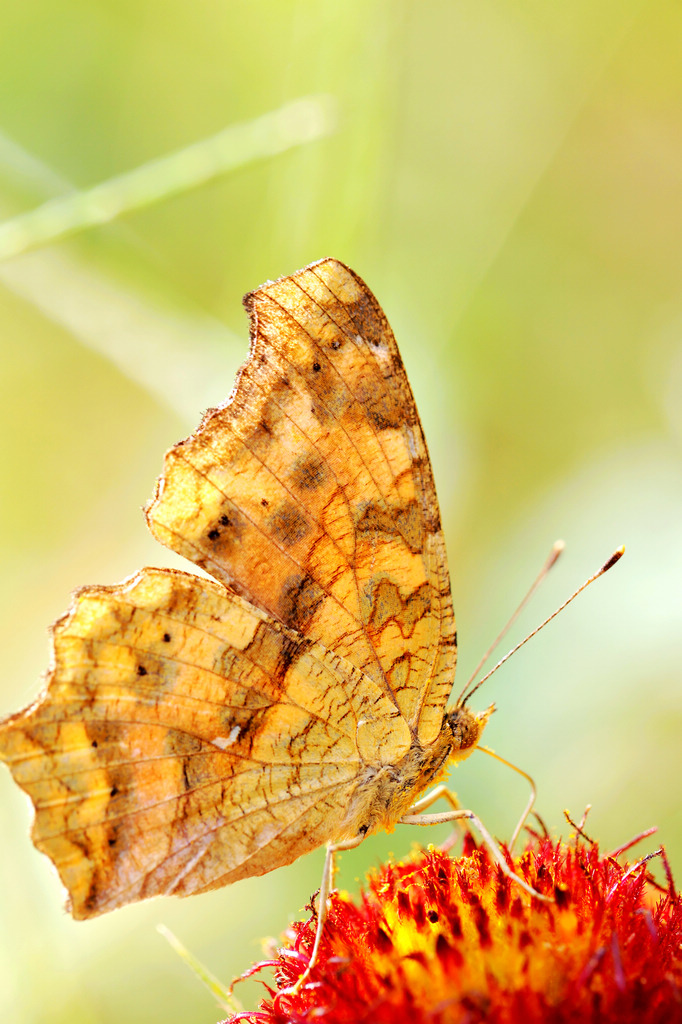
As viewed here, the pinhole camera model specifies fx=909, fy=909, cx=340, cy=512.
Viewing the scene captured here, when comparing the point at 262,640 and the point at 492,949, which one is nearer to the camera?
the point at 492,949

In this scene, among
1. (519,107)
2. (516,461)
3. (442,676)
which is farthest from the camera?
(516,461)

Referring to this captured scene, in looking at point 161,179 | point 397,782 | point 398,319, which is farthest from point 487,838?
point 398,319

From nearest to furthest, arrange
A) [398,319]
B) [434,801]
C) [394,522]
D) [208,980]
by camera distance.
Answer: [208,980] → [394,522] → [434,801] → [398,319]

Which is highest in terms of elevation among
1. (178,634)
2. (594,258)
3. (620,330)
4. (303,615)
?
(594,258)

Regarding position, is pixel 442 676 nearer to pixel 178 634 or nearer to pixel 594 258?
pixel 178 634

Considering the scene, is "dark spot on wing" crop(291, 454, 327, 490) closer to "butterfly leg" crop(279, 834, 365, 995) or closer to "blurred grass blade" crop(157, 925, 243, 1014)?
"butterfly leg" crop(279, 834, 365, 995)

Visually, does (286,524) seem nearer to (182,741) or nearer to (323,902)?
(182,741)

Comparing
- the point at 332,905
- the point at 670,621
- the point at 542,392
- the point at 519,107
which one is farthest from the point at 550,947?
the point at 519,107

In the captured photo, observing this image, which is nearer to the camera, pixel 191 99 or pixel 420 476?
pixel 420 476
